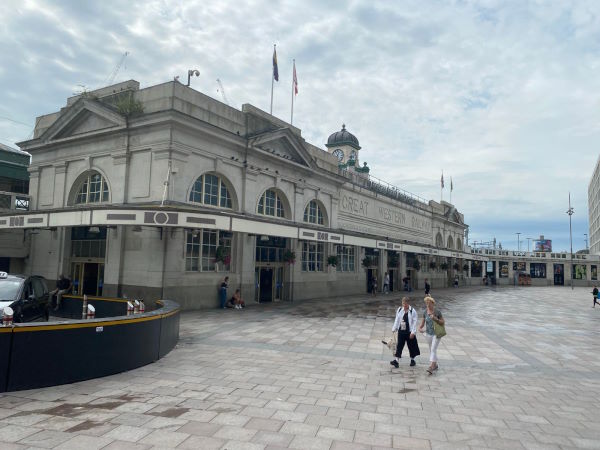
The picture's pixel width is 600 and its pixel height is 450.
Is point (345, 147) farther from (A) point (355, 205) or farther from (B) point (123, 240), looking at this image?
(B) point (123, 240)

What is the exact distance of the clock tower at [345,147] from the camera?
4184cm

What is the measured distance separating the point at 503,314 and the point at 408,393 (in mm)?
16496

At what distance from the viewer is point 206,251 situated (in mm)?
19531

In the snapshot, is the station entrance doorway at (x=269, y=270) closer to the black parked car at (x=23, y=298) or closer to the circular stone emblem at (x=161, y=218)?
the circular stone emblem at (x=161, y=218)

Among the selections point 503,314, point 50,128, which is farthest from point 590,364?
point 50,128

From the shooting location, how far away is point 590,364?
10.6 metres

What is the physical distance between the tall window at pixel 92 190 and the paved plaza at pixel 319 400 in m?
11.1

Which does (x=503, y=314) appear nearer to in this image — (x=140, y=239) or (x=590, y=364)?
(x=590, y=364)

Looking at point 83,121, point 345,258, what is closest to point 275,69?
point 83,121

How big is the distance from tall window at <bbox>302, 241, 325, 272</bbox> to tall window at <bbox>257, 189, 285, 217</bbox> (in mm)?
2977

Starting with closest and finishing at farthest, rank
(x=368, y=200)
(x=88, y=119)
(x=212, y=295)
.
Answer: (x=212, y=295)
(x=88, y=119)
(x=368, y=200)

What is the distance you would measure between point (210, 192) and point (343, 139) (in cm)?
2473

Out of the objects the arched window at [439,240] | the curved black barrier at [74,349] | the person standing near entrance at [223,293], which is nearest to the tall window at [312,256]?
the person standing near entrance at [223,293]

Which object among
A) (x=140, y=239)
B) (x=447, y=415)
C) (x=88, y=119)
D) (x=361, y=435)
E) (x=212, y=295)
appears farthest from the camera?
(x=88, y=119)
